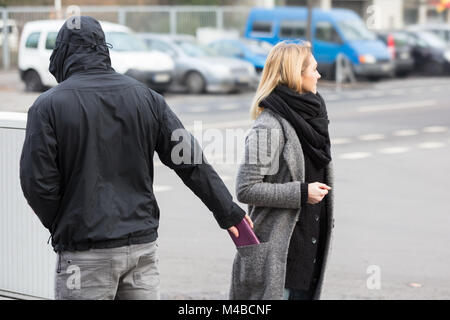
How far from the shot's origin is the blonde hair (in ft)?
14.5

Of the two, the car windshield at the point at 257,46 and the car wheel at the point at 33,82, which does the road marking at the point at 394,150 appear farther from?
the car windshield at the point at 257,46

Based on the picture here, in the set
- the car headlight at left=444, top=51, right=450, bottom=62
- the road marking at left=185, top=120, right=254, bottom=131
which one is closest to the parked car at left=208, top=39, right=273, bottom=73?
the car headlight at left=444, top=51, right=450, bottom=62

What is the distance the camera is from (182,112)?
800 inches

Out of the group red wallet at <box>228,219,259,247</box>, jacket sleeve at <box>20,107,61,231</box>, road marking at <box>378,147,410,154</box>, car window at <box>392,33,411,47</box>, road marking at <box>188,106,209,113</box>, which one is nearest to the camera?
jacket sleeve at <box>20,107,61,231</box>

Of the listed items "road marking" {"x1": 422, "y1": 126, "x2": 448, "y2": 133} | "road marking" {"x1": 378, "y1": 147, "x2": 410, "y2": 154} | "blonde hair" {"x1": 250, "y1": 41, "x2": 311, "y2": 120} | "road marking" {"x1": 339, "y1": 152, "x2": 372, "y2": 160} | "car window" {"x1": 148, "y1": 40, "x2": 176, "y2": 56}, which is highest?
"blonde hair" {"x1": 250, "y1": 41, "x2": 311, "y2": 120}

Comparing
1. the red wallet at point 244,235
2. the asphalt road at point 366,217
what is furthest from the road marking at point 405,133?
the red wallet at point 244,235

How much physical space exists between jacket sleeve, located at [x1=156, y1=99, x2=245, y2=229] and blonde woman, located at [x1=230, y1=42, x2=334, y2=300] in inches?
24.8

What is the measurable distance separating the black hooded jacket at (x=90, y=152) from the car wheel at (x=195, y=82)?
21.8 metres

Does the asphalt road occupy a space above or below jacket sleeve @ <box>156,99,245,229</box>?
below

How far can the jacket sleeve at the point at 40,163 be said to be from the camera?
346 cm

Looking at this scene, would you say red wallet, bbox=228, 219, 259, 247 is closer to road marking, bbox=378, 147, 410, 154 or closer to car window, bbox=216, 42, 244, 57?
road marking, bbox=378, 147, 410, 154

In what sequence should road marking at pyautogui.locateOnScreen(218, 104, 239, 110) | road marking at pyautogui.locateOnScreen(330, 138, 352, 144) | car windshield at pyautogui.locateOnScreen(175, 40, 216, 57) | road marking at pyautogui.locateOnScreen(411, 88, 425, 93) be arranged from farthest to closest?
road marking at pyautogui.locateOnScreen(411, 88, 425, 93)
car windshield at pyautogui.locateOnScreen(175, 40, 216, 57)
road marking at pyautogui.locateOnScreen(218, 104, 239, 110)
road marking at pyautogui.locateOnScreen(330, 138, 352, 144)

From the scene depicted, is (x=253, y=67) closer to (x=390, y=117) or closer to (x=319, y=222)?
(x=390, y=117)
